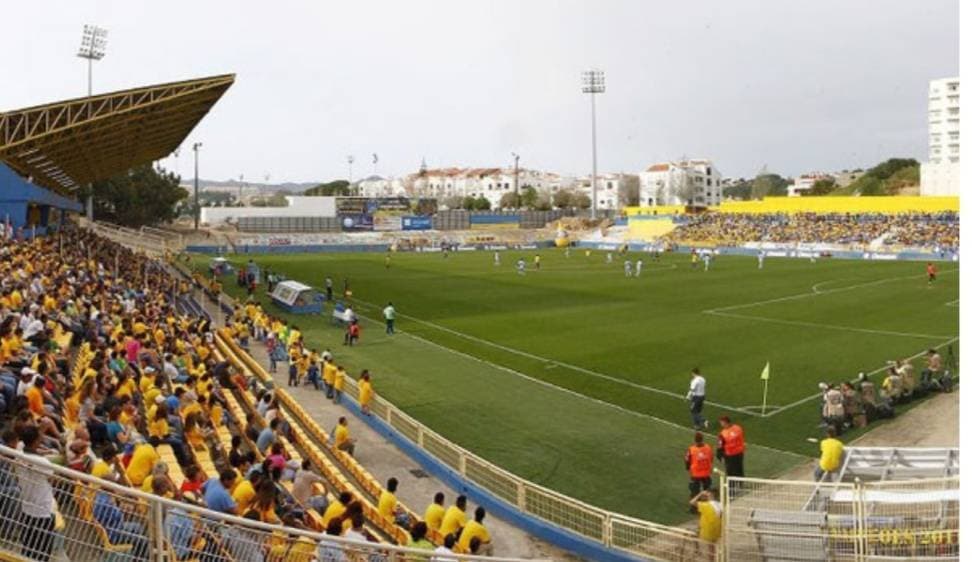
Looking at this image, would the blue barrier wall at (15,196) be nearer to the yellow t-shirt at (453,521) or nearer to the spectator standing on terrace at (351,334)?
the spectator standing on terrace at (351,334)

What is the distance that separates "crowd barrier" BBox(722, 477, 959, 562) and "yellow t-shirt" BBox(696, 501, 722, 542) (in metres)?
0.09

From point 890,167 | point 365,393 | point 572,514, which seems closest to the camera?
point 572,514

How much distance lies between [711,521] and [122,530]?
696 cm

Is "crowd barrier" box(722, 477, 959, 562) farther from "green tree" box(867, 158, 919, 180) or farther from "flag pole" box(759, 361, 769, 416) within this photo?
"green tree" box(867, 158, 919, 180)

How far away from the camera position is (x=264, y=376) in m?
21.2

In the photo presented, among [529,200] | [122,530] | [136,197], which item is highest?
[529,200]

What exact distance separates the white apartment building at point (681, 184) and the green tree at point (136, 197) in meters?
109

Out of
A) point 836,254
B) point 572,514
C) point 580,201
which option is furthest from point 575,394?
point 580,201

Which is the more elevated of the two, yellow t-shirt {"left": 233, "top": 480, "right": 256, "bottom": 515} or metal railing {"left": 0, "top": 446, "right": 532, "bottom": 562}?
metal railing {"left": 0, "top": 446, "right": 532, "bottom": 562}

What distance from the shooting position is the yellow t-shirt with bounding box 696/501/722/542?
10383 millimetres

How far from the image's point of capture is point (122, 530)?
21.4 feet

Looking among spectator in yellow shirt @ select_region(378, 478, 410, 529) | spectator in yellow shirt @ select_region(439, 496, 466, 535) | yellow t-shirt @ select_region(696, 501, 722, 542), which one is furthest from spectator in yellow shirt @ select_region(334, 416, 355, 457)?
yellow t-shirt @ select_region(696, 501, 722, 542)

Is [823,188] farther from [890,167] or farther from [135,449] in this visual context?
[135,449]

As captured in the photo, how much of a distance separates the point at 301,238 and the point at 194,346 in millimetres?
80305
